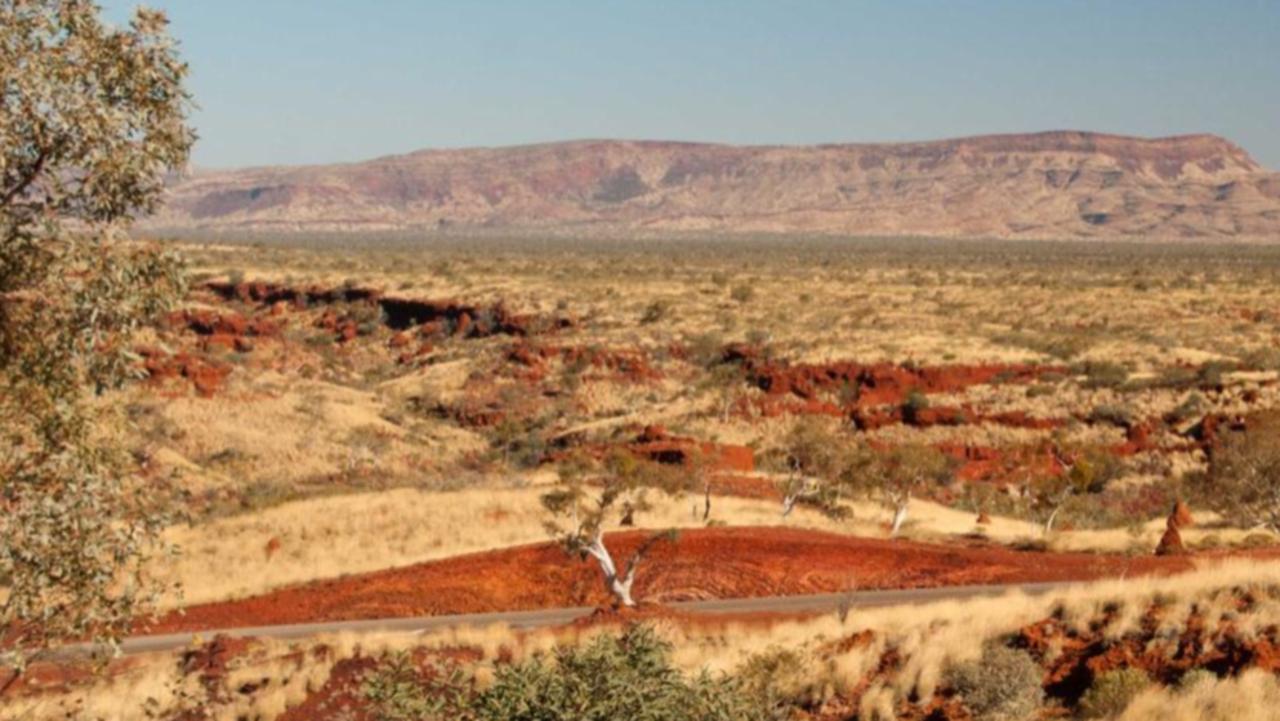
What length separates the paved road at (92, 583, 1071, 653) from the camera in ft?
76.0

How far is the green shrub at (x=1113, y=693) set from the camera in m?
13.0

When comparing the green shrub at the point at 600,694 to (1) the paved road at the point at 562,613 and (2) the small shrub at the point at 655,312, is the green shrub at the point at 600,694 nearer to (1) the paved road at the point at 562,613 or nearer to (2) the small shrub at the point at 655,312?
(1) the paved road at the point at 562,613

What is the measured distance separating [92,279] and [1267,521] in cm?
2977

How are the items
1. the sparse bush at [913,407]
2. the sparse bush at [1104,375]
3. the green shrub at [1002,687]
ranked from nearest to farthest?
the green shrub at [1002,687] → the sparse bush at [913,407] → the sparse bush at [1104,375]

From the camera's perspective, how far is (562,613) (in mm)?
24797

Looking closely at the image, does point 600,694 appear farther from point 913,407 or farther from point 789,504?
point 913,407

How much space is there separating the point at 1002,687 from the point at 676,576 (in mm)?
13430

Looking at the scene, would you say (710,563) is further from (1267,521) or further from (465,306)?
(465,306)

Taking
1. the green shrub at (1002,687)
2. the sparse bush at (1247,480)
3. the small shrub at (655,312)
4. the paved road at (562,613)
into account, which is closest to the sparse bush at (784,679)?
the green shrub at (1002,687)

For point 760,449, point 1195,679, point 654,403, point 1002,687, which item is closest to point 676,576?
point 1002,687

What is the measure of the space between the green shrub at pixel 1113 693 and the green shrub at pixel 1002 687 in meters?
0.60

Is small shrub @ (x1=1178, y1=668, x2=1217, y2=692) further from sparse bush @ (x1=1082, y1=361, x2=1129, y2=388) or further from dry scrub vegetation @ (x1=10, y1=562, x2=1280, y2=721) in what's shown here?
sparse bush @ (x1=1082, y1=361, x2=1129, y2=388)

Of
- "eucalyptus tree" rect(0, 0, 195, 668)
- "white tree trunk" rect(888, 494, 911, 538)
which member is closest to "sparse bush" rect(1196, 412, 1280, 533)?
"white tree trunk" rect(888, 494, 911, 538)

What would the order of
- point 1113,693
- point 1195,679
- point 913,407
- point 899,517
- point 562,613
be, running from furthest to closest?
1. point 913,407
2. point 899,517
3. point 562,613
4. point 1113,693
5. point 1195,679
